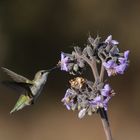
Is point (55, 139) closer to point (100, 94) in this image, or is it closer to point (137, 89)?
point (137, 89)

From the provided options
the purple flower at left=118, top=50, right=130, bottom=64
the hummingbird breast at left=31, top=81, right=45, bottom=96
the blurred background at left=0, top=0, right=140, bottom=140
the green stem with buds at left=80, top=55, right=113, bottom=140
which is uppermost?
the blurred background at left=0, top=0, right=140, bottom=140

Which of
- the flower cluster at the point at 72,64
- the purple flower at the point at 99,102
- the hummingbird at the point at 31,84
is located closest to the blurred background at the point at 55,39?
the hummingbird at the point at 31,84

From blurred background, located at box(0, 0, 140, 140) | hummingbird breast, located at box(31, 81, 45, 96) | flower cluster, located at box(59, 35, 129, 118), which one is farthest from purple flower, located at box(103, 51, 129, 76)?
blurred background, located at box(0, 0, 140, 140)

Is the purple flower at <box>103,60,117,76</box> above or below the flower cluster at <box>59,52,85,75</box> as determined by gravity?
below

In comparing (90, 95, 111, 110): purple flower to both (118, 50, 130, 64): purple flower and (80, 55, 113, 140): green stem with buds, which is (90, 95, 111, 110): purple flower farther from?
(118, 50, 130, 64): purple flower

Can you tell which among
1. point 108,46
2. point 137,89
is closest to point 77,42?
point 137,89

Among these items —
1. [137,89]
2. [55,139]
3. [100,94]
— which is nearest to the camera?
[100,94]

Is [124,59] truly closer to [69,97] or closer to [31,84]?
[69,97]
